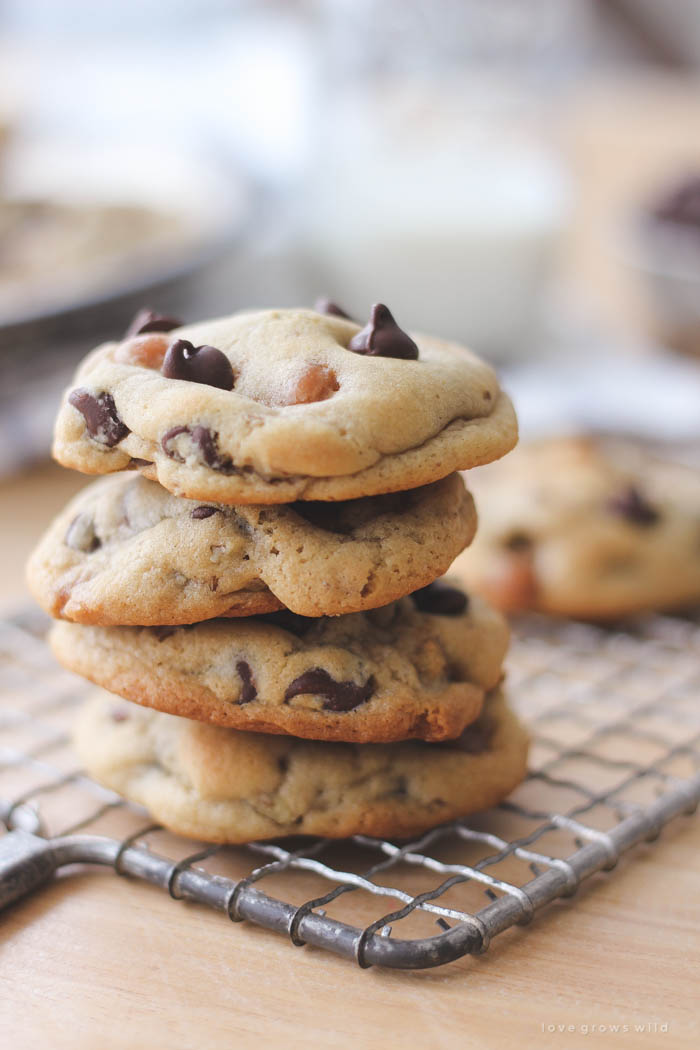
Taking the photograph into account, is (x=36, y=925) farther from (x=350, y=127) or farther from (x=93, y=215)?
(x=350, y=127)

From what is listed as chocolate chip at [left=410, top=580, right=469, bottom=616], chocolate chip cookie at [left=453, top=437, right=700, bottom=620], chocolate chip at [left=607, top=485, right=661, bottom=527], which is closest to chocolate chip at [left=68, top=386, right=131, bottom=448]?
chocolate chip at [left=410, top=580, right=469, bottom=616]

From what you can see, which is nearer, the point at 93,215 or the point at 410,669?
the point at 410,669

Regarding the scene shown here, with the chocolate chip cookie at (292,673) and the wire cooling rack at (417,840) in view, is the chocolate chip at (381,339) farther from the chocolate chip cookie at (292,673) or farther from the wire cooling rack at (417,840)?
the wire cooling rack at (417,840)

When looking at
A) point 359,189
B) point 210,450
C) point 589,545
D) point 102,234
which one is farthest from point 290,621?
point 359,189

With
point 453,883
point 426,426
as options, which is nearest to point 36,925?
point 453,883

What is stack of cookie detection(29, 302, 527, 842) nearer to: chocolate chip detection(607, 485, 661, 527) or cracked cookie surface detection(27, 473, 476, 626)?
cracked cookie surface detection(27, 473, 476, 626)

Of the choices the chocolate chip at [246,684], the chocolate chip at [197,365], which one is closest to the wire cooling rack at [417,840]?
the chocolate chip at [246,684]
